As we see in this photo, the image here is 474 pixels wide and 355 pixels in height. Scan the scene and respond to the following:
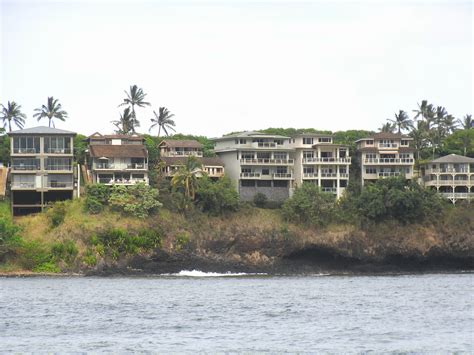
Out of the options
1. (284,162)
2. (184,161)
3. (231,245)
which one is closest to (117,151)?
(184,161)

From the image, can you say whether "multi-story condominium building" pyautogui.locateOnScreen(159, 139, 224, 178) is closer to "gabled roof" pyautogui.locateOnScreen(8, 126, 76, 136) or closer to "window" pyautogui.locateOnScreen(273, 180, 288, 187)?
"window" pyautogui.locateOnScreen(273, 180, 288, 187)

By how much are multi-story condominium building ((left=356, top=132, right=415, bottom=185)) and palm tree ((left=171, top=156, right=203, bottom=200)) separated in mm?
29393

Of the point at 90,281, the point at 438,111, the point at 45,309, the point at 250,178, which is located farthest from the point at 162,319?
the point at 438,111

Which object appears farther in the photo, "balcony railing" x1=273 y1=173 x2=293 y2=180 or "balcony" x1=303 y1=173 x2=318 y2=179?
"balcony railing" x1=273 y1=173 x2=293 y2=180

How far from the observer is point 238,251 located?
116 m

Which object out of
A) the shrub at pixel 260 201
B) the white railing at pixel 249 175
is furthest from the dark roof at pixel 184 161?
the shrub at pixel 260 201

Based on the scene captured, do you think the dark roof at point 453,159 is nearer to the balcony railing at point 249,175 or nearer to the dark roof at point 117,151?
the balcony railing at point 249,175

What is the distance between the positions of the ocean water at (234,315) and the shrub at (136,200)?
1492cm

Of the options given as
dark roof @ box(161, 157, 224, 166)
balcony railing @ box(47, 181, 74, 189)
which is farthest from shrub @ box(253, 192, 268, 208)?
balcony railing @ box(47, 181, 74, 189)

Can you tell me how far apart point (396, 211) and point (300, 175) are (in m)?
18.4

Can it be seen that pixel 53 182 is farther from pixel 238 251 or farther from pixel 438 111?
pixel 438 111

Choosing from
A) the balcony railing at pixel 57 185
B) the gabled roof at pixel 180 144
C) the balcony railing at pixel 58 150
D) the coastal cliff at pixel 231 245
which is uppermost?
the gabled roof at pixel 180 144

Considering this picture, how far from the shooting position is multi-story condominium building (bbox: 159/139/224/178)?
134 metres

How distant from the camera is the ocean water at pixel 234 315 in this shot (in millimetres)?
54969
